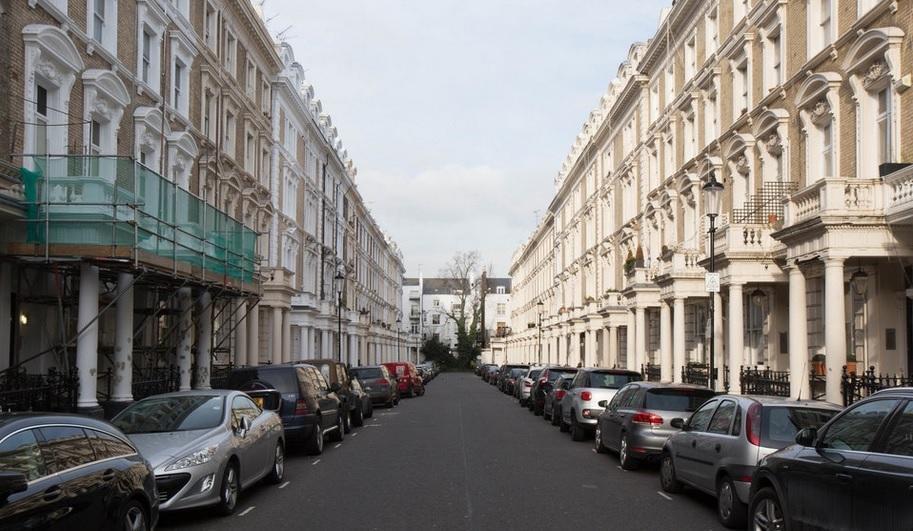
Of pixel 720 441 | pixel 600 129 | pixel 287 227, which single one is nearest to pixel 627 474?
pixel 720 441

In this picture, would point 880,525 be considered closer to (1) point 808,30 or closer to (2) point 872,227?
(2) point 872,227

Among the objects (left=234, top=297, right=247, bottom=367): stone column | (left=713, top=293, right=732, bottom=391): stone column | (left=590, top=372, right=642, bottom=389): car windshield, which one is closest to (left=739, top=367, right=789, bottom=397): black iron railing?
(left=713, top=293, right=732, bottom=391): stone column

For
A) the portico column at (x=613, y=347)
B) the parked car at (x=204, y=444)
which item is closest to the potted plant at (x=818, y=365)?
the parked car at (x=204, y=444)

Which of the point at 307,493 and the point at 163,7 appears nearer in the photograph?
the point at 307,493

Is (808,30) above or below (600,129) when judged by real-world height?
below

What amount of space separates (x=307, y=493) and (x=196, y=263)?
8.75 metres

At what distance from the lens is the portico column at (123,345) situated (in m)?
17.5

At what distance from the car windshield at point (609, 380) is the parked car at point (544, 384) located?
642 centimetres

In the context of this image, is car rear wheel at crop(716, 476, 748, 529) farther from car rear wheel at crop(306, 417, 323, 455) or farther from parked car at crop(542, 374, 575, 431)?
parked car at crop(542, 374, 575, 431)

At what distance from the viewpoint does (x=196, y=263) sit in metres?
20.0

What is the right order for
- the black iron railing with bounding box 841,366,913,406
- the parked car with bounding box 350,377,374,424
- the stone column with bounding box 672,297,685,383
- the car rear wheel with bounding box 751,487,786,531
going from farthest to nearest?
the stone column with bounding box 672,297,685,383 → the parked car with bounding box 350,377,374,424 → the black iron railing with bounding box 841,366,913,406 → the car rear wheel with bounding box 751,487,786,531

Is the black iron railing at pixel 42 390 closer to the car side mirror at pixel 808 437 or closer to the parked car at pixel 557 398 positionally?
the car side mirror at pixel 808 437

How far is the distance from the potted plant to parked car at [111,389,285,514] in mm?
12334

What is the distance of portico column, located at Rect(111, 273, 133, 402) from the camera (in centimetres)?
1753
